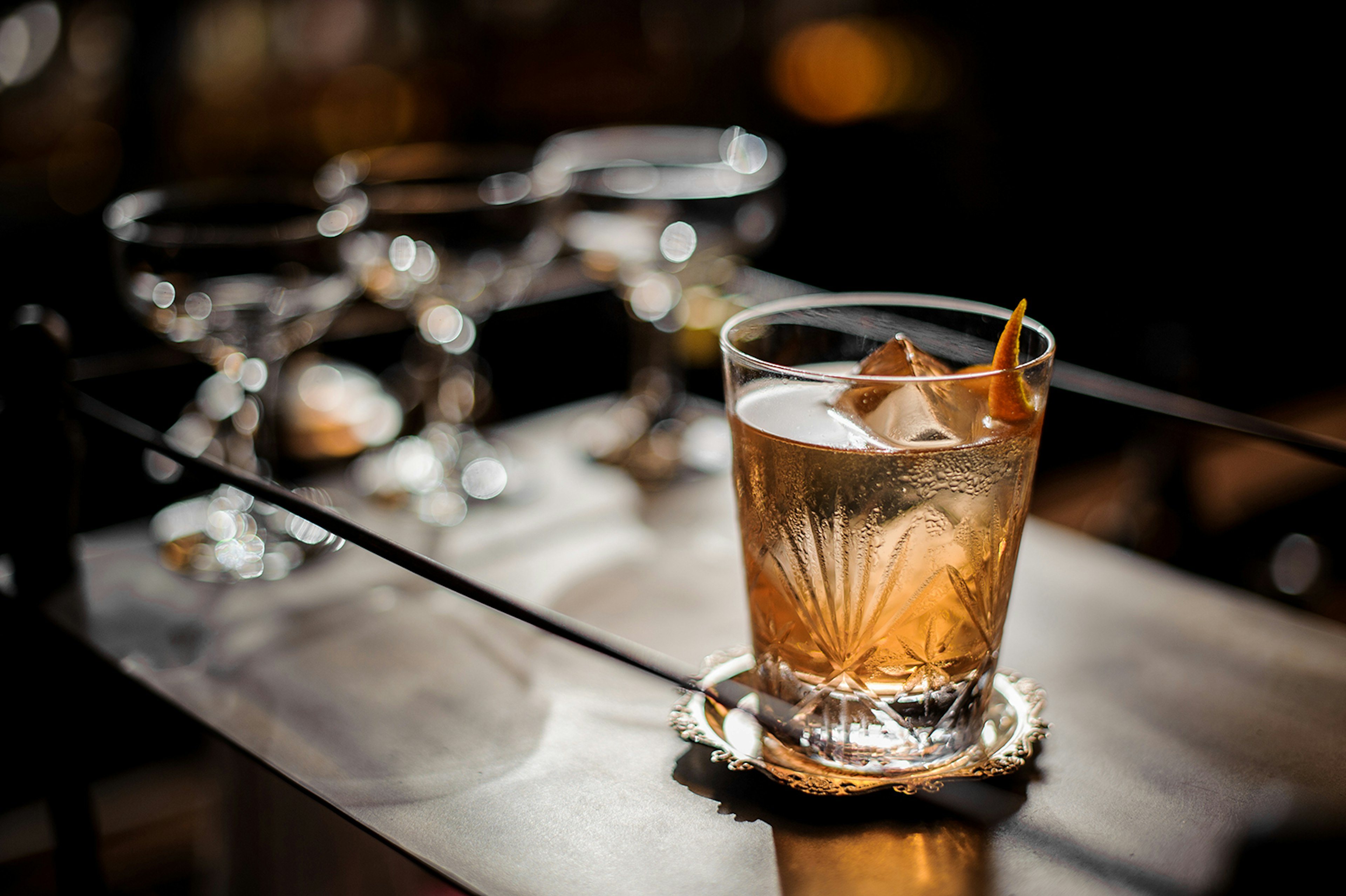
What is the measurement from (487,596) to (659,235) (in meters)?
0.42

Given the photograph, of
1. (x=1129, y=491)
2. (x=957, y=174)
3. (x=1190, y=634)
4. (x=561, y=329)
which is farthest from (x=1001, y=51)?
(x=1190, y=634)

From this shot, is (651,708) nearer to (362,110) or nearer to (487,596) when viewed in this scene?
(487,596)

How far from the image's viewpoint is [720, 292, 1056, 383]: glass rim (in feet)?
1.44

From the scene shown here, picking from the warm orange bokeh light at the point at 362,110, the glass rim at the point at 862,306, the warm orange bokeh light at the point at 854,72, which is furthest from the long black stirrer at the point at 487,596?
the warm orange bokeh light at the point at 854,72

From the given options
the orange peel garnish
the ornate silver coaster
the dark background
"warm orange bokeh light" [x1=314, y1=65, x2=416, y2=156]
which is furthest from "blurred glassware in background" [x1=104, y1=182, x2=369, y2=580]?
"warm orange bokeh light" [x1=314, y1=65, x2=416, y2=156]

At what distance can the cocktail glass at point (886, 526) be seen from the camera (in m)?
0.45

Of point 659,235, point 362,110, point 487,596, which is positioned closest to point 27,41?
point 362,110

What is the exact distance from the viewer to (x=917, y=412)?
446 mm

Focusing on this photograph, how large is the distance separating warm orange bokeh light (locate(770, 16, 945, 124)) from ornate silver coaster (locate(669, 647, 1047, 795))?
2.34 meters

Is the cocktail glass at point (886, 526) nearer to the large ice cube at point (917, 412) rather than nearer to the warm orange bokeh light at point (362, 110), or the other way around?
the large ice cube at point (917, 412)

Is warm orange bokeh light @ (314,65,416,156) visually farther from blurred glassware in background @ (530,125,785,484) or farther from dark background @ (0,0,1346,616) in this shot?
blurred glassware in background @ (530,125,785,484)

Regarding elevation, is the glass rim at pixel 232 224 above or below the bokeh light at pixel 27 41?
below

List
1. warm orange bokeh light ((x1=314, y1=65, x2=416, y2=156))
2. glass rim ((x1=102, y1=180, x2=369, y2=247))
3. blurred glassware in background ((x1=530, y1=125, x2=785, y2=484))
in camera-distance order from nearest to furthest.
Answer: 1. glass rim ((x1=102, y1=180, x2=369, y2=247))
2. blurred glassware in background ((x1=530, y1=125, x2=785, y2=484))
3. warm orange bokeh light ((x1=314, y1=65, x2=416, y2=156))

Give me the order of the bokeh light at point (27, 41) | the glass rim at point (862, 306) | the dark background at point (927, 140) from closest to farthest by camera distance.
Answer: the glass rim at point (862, 306) → the bokeh light at point (27, 41) → the dark background at point (927, 140)
